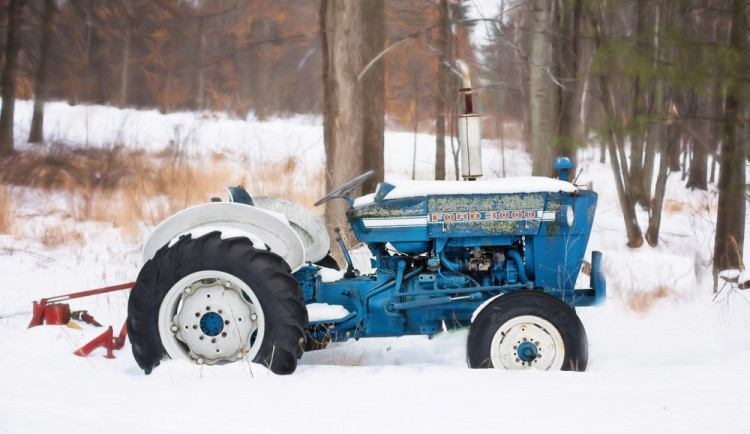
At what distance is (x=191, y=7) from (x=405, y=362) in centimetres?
2156

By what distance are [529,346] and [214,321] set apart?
1.78 m

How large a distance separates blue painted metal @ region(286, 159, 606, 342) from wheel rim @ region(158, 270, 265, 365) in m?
0.53

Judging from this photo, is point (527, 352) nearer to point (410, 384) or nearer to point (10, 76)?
point (410, 384)

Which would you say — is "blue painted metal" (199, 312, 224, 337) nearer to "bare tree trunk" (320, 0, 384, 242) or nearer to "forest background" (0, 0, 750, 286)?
"bare tree trunk" (320, 0, 384, 242)

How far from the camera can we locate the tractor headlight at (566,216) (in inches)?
194

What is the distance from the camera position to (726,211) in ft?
26.8

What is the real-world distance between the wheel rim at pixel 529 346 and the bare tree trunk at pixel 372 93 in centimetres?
428

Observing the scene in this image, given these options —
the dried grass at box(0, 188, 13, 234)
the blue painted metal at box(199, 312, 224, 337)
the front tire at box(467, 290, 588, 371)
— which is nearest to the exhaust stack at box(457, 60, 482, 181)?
the front tire at box(467, 290, 588, 371)

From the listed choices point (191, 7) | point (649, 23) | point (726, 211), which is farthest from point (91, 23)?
point (726, 211)

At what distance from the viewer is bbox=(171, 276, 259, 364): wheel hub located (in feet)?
15.3

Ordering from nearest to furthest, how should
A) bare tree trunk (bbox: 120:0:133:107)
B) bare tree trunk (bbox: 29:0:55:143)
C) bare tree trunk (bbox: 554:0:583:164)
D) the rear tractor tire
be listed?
the rear tractor tire, bare tree trunk (bbox: 554:0:583:164), bare tree trunk (bbox: 29:0:55:143), bare tree trunk (bbox: 120:0:133:107)

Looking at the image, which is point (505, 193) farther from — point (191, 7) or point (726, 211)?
point (191, 7)

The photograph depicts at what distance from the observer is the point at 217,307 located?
4672mm

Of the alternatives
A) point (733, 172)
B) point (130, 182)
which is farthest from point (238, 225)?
point (130, 182)
